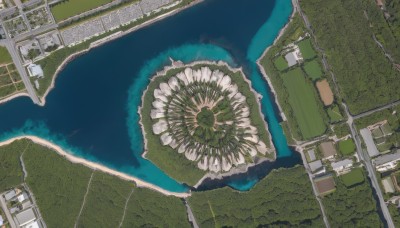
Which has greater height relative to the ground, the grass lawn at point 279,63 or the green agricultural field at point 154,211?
the grass lawn at point 279,63

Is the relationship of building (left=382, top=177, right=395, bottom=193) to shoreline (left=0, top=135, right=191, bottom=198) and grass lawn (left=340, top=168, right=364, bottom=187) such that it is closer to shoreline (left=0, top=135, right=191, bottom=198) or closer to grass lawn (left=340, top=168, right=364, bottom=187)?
grass lawn (left=340, top=168, right=364, bottom=187)

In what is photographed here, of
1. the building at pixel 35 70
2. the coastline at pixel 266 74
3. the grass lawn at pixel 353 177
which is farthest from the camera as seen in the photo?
the coastline at pixel 266 74

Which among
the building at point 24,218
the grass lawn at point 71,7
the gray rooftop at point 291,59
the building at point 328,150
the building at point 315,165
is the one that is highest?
the grass lawn at point 71,7

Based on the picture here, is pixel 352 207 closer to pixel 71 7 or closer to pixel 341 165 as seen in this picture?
pixel 341 165

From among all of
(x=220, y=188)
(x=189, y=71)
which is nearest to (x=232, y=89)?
(x=189, y=71)

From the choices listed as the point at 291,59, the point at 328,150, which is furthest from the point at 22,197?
the point at 328,150

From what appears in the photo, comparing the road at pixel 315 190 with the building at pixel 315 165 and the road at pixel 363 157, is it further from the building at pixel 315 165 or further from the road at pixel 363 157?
the road at pixel 363 157

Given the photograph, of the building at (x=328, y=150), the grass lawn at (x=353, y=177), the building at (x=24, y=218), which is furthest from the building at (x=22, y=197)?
the grass lawn at (x=353, y=177)
